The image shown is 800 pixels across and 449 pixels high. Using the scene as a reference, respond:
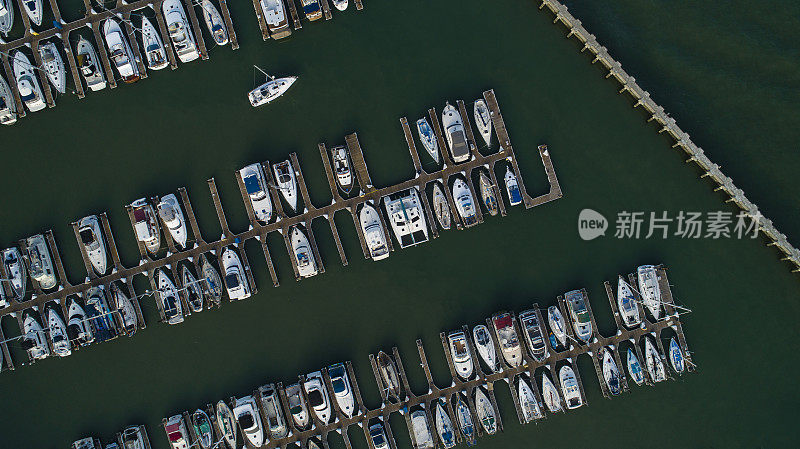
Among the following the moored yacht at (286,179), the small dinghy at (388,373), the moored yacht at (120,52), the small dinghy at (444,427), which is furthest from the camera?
the small dinghy at (444,427)

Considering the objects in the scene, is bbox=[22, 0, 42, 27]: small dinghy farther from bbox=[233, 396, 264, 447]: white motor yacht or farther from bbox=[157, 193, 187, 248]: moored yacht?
bbox=[233, 396, 264, 447]: white motor yacht

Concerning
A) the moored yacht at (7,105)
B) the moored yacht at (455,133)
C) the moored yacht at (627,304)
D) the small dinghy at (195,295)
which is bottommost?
the moored yacht at (627,304)

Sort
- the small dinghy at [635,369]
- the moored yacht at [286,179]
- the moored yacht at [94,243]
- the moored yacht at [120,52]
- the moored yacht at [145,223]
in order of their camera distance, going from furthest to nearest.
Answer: the small dinghy at [635,369] < the moored yacht at [120,52] < the moored yacht at [286,179] < the moored yacht at [145,223] < the moored yacht at [94,243]

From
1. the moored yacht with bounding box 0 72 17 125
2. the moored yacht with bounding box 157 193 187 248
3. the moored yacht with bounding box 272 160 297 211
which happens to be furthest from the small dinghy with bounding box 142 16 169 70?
the moored yacht with bounding box 272 160 297 211

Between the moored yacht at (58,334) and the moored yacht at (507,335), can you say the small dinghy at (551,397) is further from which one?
the moored yacht at (58,334)

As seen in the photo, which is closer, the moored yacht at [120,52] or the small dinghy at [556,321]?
the moored yacht at [120,52]

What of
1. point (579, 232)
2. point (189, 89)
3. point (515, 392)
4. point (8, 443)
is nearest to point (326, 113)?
point (189, 89)

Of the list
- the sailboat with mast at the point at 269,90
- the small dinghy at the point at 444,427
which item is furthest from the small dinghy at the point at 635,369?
the sailboat with mast at the point at 269,90
